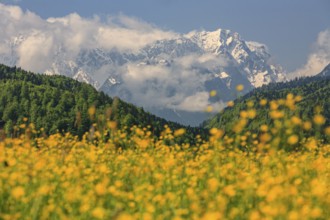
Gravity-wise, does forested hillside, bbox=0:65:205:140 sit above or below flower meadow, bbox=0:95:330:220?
above

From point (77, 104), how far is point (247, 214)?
17705 cm

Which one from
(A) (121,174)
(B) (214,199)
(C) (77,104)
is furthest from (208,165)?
(C) (77,104)

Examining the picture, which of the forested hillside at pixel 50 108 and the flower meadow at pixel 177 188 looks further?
the forested hillside at pixel 50 108

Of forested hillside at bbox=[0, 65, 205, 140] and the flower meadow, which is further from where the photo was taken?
forested hillside at bbox=[0, 65, 205, 140]

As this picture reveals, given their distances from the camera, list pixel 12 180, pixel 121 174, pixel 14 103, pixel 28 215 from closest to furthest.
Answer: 1. pixel 28 215
2. pixel 12 180
3. pixel 121 174
4. pixel 14 103

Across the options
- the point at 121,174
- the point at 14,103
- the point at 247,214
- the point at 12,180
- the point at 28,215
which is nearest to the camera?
the point at 28,215

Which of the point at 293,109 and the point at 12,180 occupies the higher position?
the point at 293,109

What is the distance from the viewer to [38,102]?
181 m

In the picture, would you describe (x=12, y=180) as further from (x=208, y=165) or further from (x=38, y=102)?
(x=38, y=102)

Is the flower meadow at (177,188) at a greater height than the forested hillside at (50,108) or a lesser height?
lesser

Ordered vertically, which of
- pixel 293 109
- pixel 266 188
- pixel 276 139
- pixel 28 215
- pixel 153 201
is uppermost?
pixel 293 109

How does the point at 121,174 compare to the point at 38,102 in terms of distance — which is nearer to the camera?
the point at 121,174

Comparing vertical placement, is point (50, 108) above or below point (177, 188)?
above

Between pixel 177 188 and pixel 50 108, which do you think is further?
pixel 50 108
